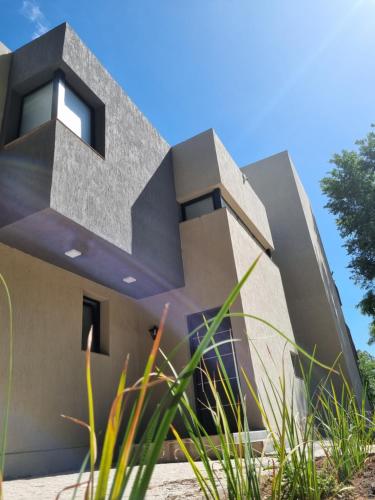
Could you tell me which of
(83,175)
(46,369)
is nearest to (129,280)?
(46,369)

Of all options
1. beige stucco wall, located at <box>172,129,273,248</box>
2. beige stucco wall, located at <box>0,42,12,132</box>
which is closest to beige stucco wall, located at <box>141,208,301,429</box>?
beige stucco wall, located at <box>172,129,273,248</box>

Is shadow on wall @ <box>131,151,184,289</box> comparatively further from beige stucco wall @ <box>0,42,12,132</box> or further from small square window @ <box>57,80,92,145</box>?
beige stucco wall @ <box>0,42,12,132</box>

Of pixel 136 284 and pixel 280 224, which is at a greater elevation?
pixel 280 224

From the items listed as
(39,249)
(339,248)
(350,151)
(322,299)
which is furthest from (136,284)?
(350,151)

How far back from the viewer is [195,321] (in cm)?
651

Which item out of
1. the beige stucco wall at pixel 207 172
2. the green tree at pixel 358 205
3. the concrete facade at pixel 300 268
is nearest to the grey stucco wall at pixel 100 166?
the beige stucco wall at pixel 207 172

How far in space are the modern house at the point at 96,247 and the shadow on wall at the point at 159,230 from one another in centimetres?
3

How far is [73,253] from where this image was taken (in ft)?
16.8

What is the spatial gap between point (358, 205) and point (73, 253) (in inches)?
415

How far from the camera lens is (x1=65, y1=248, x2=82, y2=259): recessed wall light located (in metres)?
5.06

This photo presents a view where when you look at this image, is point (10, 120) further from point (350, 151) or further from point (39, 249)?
point (350, 151)

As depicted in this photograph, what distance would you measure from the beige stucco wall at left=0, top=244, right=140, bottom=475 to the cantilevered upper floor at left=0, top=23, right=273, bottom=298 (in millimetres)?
339

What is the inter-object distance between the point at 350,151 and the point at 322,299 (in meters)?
6.22

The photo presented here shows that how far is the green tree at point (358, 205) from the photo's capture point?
1162 centimetres
